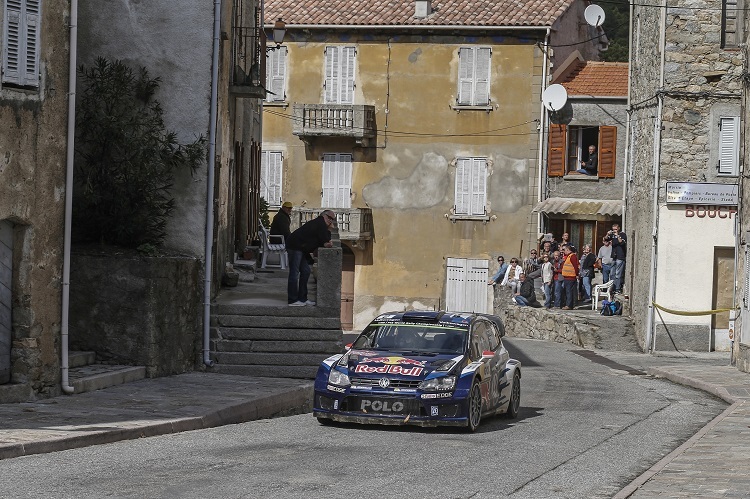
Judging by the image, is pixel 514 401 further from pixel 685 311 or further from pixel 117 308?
pixel 685 311

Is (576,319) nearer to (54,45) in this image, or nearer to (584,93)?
(584,93)

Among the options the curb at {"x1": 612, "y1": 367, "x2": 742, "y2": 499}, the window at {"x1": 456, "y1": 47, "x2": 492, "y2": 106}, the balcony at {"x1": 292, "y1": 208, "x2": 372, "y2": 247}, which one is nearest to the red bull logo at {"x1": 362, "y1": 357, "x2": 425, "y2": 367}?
the curb at {"x1": 612, "y1": 367, "x2": 742, "y2": 499}

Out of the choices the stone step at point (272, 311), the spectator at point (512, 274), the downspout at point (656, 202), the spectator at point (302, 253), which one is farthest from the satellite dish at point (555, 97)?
the stone step at point (272, 311)

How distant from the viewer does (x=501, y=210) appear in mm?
49750

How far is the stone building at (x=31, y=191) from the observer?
58.1 feet

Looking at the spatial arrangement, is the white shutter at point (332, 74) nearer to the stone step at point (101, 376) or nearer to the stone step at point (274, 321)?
the stone step at point (274, 321)

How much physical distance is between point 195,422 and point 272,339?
6.17 m

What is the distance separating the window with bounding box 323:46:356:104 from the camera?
1989 inches

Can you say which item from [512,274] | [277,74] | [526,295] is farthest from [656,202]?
[277,74]

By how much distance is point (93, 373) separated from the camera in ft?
65.6

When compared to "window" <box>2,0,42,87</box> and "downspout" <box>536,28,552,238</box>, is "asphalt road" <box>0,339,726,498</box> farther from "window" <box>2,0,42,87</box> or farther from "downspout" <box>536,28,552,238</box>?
"downspout" <box>536,28,552,238</box>

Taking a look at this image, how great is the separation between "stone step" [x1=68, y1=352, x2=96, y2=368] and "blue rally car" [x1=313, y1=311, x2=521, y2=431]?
4836 mm

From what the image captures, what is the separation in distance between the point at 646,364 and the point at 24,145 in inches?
699

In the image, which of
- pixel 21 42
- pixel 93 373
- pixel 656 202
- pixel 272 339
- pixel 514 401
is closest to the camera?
A: pixel 21 42
